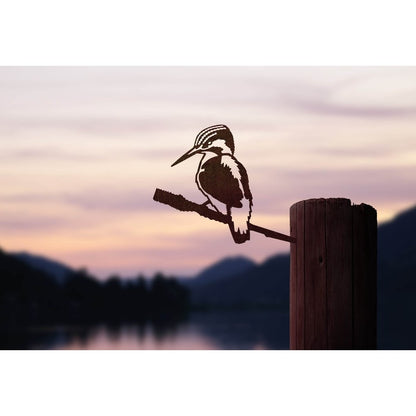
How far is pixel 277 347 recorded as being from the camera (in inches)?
185

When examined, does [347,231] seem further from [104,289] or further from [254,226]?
[104,289]

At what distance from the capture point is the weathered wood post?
4.12 m

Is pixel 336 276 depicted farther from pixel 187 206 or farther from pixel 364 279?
pixel 187 206

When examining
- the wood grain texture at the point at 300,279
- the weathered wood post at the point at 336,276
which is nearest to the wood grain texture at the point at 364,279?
the weathered wood post at the point at 336,276

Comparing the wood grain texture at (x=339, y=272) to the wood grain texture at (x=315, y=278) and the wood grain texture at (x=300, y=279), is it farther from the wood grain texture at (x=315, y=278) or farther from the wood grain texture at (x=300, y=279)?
the wood grain texture at (x=300, y=279)

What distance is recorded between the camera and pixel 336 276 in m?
4.13

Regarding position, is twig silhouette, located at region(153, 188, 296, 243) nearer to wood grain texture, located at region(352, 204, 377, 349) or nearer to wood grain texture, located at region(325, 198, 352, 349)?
wood grain texture, located at region(325, 198, 352, 349)

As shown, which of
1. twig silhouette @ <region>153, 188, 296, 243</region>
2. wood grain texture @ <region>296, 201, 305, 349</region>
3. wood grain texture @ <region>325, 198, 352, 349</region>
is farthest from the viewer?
twig silhouette @ <region>153, 188, 296, 243</region>

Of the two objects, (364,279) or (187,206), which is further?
(187,206)

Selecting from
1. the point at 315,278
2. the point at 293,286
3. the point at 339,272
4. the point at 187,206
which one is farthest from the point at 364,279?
the point at 187,206

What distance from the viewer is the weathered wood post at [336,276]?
4.12 m

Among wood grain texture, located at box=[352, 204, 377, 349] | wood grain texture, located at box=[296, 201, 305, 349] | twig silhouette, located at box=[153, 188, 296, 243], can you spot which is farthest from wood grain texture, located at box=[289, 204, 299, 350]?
wood grain texture, located at box=[352, 204, 377, 349]

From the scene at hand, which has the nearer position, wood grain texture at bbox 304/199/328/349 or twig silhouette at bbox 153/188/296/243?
wood grain texture at bbox 304/199/328/349

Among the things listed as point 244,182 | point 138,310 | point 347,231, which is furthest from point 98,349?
point 138,310
